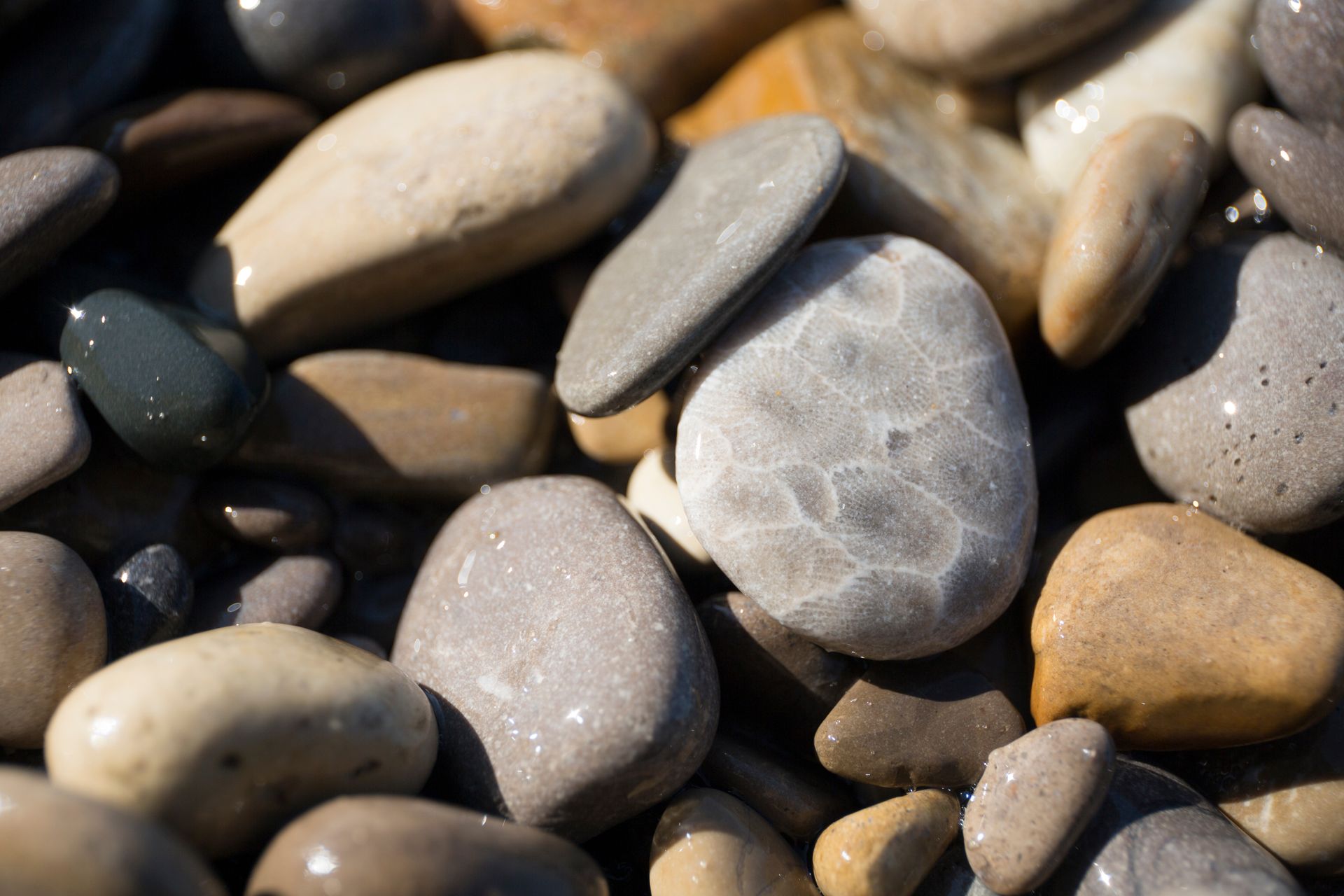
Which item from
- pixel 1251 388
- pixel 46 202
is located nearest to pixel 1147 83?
pixel 1251 388

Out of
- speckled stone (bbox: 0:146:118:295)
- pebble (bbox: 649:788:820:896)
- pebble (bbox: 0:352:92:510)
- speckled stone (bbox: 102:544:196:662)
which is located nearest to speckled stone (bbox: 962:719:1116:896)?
pebble (bbox: 649:788:820:896)

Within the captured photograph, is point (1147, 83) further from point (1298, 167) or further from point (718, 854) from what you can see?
point (718, 854)

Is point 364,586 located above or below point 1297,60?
below

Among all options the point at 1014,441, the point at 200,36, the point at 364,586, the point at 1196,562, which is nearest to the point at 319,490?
the point at 364,586

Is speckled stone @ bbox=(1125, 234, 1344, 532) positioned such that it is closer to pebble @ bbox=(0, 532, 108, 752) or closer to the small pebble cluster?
the small pebble cluster

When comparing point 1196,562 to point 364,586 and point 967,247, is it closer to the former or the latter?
point 967,247

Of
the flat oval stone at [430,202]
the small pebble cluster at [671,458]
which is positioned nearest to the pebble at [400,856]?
the small pebble cluster at [671,458]
